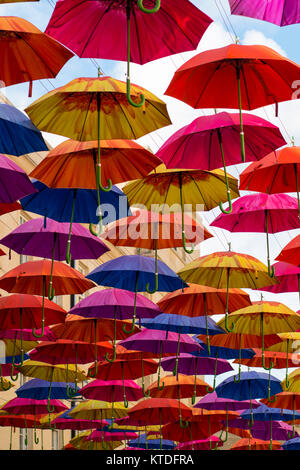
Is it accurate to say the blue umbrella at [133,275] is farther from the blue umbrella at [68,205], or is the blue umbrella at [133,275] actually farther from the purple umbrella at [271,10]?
the purple umbrella at [271,10]

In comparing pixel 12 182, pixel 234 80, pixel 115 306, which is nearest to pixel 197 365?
pixel 115 306

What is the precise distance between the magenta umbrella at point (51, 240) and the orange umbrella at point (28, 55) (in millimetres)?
3562

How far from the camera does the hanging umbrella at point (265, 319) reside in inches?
483

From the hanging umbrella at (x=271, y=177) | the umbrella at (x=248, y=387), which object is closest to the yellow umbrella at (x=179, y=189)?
the hanging umbrella at (x=271, y=177)

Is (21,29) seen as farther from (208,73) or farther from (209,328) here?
(209,328)

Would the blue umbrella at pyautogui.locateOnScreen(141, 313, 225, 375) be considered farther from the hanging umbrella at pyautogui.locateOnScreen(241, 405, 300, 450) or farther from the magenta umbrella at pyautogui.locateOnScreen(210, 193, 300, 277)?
the hanging umbrella at pyautogui.locateOnScreen(241, 405, 300, 450)

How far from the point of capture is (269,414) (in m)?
18.7

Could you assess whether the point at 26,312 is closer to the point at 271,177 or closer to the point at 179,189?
the point at 179,189

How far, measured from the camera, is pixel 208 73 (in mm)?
7109

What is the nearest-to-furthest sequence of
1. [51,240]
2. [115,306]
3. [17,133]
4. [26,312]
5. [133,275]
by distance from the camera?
[17,133] → [51,240] → [133,275] → [115,306] → [26,312]

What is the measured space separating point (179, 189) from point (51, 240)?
7.03 ft

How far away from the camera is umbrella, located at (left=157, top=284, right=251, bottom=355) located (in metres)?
12.0

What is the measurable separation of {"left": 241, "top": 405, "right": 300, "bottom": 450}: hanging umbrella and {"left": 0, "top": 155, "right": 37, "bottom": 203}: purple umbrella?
1100cm
